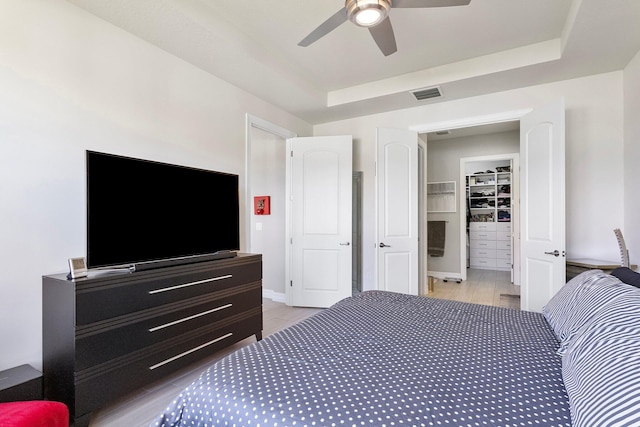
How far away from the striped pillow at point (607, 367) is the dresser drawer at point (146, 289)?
2.15m

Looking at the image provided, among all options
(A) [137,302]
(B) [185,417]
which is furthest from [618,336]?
(A) [137,302]

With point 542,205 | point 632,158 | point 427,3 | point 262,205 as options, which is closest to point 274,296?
point 262,205

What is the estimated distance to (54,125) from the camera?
197cm

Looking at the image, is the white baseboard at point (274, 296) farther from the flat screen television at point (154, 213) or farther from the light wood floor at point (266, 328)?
the flat screen television at point (154, 213)

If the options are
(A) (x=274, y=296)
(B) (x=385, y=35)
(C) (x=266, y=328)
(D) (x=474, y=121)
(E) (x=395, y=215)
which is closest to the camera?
(B) (x=385, y=35)

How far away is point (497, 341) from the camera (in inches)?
53.8

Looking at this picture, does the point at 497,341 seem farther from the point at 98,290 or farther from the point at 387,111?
the point at 387,111

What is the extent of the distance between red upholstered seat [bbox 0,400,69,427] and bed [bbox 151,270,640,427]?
1.97 feet

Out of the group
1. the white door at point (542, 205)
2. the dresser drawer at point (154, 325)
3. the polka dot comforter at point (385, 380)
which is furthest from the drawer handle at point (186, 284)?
the white door at point (542, 205)

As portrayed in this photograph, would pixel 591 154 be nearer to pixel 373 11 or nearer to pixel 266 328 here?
pixel 373 11

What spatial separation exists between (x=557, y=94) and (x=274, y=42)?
2958 millimetres

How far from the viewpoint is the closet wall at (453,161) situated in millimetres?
5559

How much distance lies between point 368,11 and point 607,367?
6.25 ft

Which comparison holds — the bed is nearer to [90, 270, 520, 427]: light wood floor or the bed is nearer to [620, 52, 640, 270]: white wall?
[90, 270, 520, 427]: light wood floor
